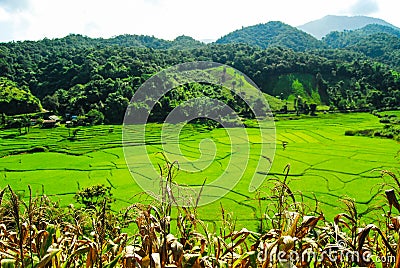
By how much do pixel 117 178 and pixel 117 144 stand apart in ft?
28.8

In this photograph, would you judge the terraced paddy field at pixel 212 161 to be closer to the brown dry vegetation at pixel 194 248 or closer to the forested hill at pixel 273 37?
the brown dry vegetation at pixel 194 248

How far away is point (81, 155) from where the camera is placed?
22469 millimetres

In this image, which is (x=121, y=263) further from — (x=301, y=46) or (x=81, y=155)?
(x=301, y=46)

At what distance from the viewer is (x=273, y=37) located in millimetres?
142125

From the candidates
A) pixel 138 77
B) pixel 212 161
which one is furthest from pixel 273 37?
pixel 212 161

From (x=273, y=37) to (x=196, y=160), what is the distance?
13161 centimetres

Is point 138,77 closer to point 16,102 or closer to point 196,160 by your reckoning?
point 16,102

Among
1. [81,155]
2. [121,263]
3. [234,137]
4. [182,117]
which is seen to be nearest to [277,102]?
[182,117]

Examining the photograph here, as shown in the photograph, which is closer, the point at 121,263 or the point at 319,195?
the point at 121,263

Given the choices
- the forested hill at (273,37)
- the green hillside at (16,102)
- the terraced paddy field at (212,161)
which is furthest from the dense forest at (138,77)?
the forested hill at (273,37)

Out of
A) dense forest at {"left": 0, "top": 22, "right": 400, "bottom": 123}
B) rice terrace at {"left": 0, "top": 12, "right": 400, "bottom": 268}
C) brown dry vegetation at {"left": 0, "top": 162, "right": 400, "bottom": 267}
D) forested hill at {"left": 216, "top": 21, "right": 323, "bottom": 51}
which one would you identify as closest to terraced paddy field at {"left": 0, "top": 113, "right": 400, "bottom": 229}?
rice terrace at {"left": 0, "top": 12, "right": 400, "bottom": 268}

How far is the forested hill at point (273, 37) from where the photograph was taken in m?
118

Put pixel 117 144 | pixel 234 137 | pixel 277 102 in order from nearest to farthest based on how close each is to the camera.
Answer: pixel 117 144
pixel 234 137
pixel 277 102

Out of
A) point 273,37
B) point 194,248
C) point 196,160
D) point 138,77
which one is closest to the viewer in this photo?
point 194,248
